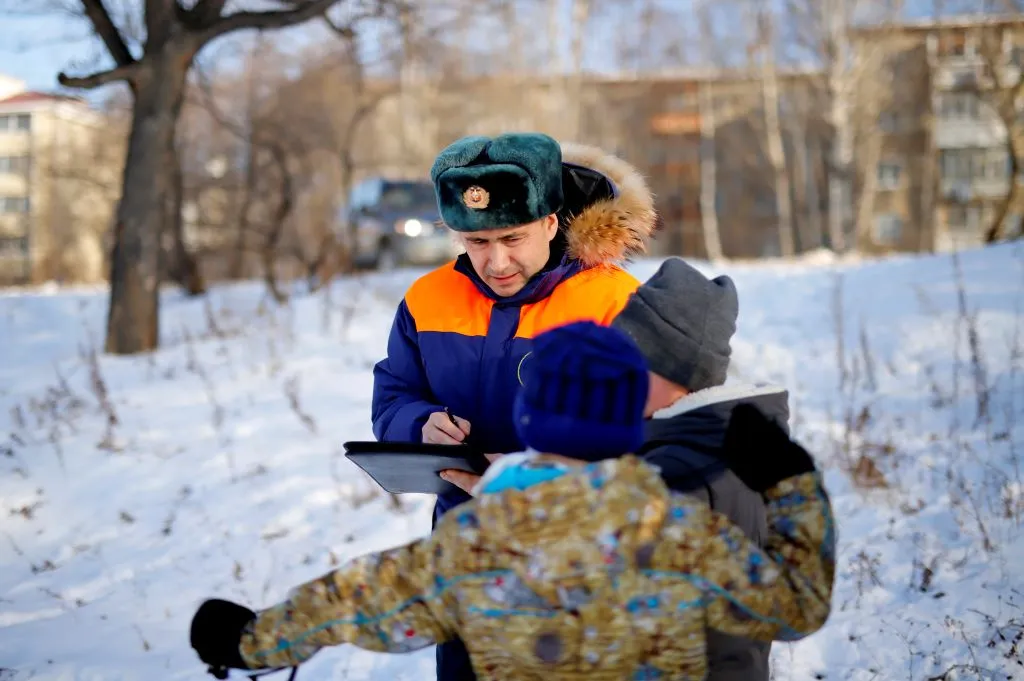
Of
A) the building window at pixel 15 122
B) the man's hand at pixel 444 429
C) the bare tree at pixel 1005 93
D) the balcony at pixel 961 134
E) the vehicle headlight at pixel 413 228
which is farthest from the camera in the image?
the building window at pixel 15 122

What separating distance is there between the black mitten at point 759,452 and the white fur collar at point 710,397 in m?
0.10

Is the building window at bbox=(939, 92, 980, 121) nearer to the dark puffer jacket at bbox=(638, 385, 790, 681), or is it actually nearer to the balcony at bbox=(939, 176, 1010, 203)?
the balcony at bbox=(939, 176, 1010, 203)

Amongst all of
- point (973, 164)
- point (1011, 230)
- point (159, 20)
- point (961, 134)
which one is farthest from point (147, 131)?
point (961, 134)

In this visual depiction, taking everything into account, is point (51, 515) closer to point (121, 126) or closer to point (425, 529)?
point (425, 529)

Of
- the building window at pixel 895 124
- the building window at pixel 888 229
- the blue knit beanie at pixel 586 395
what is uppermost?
the building window at pixel 895 124

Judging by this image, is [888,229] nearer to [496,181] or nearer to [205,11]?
[205,11]

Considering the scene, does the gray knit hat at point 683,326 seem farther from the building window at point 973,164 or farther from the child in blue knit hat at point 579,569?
the building window at point 973,164

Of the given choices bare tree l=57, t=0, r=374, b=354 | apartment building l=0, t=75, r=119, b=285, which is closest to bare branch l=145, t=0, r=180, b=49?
bare tree l=57, t=0, r=374, b=354

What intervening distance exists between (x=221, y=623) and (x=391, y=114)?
36.2m

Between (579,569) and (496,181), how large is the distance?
3.54 ft

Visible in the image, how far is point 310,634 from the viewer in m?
1.66

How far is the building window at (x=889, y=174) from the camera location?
44.2 meters

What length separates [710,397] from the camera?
1853 mm

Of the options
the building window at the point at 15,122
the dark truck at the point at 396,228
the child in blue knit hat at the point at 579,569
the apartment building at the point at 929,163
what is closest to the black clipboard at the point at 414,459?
the child in blue knit hat at the point at 579,569
